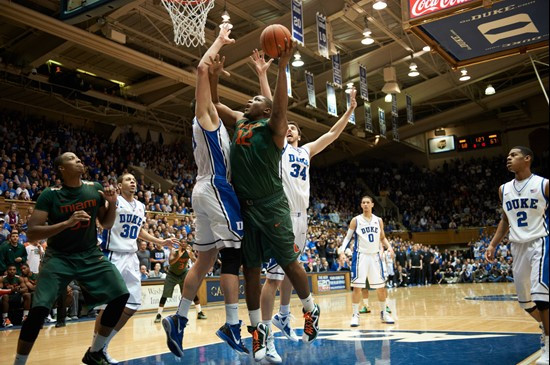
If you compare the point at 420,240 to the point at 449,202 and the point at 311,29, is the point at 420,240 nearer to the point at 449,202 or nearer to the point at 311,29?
the point at 449,202

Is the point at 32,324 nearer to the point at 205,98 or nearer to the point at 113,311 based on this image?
the point at 113,311

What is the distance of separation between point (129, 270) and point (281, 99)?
2888mm

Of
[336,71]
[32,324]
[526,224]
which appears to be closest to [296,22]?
[336,71]

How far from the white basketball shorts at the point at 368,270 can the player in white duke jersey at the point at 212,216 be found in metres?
4.69

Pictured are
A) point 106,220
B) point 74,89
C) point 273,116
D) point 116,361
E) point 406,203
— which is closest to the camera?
point 273,116

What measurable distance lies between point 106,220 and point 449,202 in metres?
34.3

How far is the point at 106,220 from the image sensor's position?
500 centimetres

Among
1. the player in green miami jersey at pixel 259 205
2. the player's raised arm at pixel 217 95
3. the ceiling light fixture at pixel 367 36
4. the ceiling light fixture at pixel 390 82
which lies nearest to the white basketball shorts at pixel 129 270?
the player in green miami jersey at pixel 259 205

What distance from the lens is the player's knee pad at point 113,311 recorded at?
4762 mm

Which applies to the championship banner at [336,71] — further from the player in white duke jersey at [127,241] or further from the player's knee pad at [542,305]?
the player's knee pad at [542,305]

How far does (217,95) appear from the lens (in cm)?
490

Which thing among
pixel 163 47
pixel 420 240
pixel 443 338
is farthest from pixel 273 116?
pixel 420 240

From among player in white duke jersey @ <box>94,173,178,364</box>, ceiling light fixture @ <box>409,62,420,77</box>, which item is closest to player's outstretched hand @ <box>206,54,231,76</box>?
player in white duke jersey @ <box>94,173,178,364</box>

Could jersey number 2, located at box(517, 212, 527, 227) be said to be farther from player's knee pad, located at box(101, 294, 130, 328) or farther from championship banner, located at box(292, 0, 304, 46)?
championship banner, located at box(292, 0, 304, 46)
